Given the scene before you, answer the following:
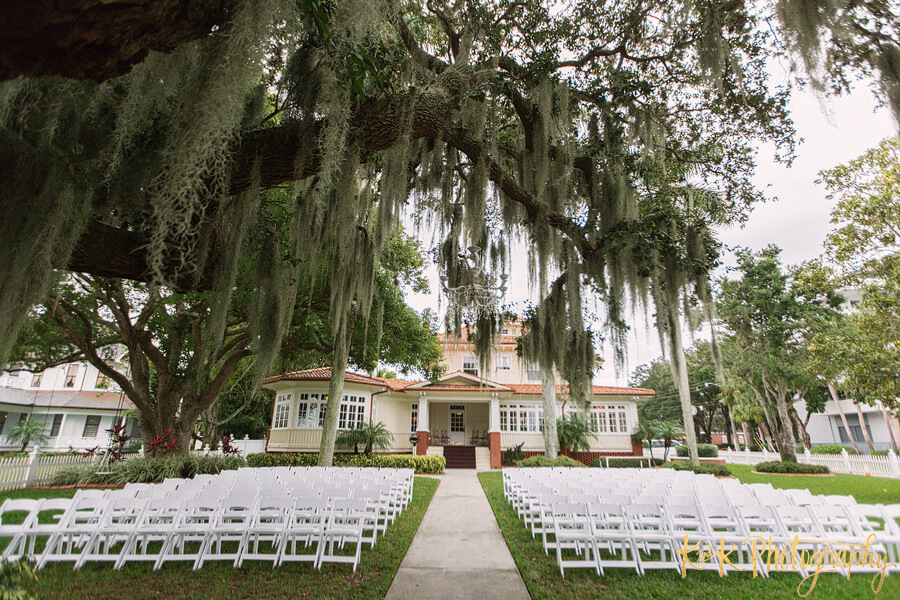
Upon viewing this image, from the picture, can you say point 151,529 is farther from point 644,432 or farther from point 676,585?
point 644,432

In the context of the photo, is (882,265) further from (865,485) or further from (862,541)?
(862,541)

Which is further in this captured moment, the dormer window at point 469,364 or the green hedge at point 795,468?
the dormer window at point 469,364

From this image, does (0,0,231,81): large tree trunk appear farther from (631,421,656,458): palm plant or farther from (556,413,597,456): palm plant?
(631,421,656,458): palm plant

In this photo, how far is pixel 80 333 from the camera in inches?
321

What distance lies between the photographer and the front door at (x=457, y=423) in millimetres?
17016

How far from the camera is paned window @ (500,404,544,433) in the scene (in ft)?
49.5

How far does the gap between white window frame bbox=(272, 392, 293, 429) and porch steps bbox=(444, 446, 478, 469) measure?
19.0 feet

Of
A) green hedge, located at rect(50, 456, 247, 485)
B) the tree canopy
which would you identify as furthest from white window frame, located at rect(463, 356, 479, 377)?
the tree canopy

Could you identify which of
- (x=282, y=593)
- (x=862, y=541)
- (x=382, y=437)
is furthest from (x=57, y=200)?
(x=382, y=437)

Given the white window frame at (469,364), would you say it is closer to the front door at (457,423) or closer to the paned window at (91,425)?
the front door at (457,423)

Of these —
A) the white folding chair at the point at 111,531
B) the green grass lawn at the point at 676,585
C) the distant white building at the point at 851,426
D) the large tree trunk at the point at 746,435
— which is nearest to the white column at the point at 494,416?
the green grass lawn at the point at 676,585

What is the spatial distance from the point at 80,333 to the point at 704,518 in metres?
11.0

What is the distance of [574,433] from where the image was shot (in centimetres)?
1362

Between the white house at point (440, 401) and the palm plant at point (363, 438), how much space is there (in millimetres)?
906
